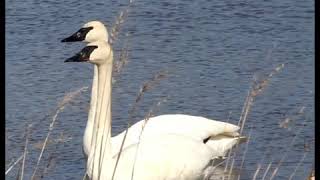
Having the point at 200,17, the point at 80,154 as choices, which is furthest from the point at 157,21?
the point at 80,154

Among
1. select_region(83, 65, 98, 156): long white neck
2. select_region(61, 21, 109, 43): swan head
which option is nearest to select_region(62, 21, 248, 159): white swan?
select_region(61, 21, 109, 43): swan head

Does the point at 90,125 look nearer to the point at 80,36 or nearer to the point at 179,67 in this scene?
the point at 80,36

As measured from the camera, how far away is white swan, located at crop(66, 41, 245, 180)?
225 inches

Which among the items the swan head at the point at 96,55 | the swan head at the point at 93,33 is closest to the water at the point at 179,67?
the swan head at the point at 96,55

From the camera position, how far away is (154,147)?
235 inches

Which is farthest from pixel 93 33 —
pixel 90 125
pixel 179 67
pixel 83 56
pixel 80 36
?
pixel 179 67

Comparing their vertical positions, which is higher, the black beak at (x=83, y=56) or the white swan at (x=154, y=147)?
the black beak at (x=83, y=56)

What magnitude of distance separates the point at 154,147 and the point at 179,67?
2.34 metres

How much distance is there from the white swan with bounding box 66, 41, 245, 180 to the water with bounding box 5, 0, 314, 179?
0.55 feet

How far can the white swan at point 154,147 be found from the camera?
572cm

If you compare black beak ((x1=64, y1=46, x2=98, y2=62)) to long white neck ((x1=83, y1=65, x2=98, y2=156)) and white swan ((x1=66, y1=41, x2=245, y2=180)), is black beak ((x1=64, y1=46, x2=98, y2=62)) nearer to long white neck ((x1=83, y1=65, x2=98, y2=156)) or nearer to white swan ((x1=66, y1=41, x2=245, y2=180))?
white swan ((x1=66, y1=41, x2=245, y2=180))

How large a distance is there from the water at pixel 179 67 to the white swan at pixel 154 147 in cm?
17

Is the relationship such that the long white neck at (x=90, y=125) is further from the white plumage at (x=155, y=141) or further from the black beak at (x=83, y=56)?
the black beak at (x=83, y=56)

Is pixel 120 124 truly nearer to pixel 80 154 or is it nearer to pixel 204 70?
pixel 80 154
